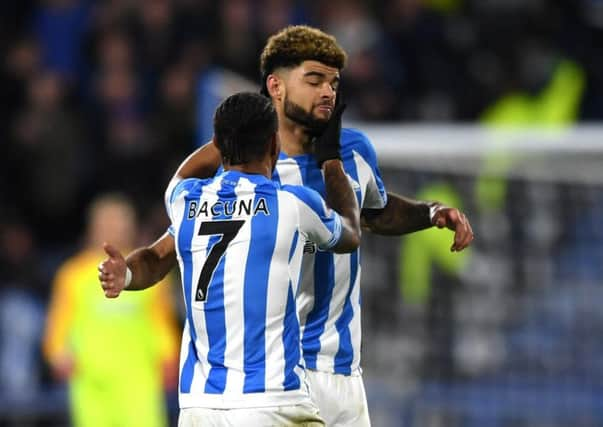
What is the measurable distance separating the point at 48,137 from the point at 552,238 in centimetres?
440

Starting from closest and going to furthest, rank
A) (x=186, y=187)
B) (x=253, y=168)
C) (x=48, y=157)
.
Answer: (x=253, y=168) → (x=186, y=187) → (x=48, y=157)

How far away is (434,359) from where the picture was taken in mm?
10375

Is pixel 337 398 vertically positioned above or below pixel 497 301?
below

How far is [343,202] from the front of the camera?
17.6 feet

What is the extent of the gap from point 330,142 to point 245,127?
550mm

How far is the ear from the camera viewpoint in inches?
223

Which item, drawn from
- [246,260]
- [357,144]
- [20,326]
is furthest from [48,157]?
[246,260]

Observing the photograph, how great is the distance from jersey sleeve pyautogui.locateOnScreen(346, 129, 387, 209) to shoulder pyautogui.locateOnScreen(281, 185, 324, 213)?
65cm

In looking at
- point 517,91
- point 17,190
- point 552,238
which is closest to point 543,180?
point 552,238

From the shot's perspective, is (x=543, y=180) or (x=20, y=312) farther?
(x=20, y=312)

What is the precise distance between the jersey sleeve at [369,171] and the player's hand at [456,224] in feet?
0.71

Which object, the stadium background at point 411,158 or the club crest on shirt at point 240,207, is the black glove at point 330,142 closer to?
the club crest on shirt at point 240,207

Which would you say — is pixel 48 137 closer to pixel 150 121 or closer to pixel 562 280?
pixel 150 121

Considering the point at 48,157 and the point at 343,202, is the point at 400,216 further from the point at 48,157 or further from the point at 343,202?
the point at 48,157
